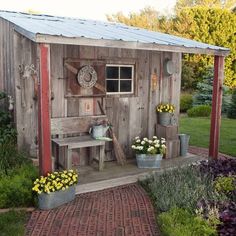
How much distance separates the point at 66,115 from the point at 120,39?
196cm

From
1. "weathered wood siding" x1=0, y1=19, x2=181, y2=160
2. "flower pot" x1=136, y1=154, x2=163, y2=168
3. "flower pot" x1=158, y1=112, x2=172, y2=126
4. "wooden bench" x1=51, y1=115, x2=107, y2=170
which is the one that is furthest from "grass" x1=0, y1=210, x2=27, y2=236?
"flower pot" x1=158, y1=112, x2=172, y2=126

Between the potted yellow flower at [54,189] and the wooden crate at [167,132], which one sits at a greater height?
the wooden crate at [167,132]

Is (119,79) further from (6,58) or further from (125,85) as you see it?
(6,58)

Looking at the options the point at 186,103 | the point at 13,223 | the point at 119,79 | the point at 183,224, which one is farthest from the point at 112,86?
the point at 186,103

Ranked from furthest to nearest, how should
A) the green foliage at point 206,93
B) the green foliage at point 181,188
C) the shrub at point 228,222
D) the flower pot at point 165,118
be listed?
the green foliage at point 206,93 < the flower pot at point 165,118 < the green foliage at point 181,188 < the shrub at point 228,222

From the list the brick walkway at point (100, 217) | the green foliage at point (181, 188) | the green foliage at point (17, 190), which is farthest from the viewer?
the green foliage at point (17, 190)

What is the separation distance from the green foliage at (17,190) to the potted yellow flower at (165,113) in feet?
11.0

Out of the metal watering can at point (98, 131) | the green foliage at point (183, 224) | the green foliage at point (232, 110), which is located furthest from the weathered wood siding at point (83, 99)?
the green foliage at point (232, 110)

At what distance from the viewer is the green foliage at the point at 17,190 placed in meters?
4.69

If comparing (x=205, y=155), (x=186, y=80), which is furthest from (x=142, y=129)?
(x=186, y=80)

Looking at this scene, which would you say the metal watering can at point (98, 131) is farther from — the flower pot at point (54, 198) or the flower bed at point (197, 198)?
the flower pot at point (54, 198)

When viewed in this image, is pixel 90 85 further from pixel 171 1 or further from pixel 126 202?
pixel 171 1

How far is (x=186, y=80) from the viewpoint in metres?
17.9

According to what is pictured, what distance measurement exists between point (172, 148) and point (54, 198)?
3271mm
